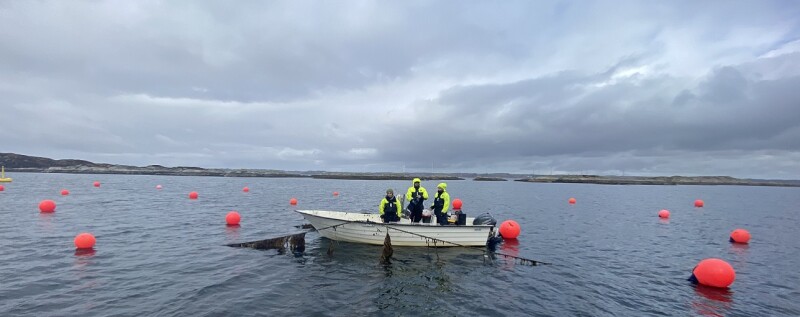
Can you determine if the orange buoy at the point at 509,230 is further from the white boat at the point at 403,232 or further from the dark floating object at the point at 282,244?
the dark floating object at the point at 282,244

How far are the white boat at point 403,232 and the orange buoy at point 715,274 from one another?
7523 mm

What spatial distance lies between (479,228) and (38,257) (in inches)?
671

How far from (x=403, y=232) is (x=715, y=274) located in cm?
1112

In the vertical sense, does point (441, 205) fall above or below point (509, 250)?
above

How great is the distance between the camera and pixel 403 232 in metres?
16.6

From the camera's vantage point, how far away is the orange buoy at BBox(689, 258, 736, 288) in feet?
41.5

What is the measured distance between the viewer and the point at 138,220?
24219mm

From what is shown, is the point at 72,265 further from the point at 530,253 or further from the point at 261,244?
the point at 530,253

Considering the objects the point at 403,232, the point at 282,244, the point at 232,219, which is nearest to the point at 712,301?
the point at 403,232

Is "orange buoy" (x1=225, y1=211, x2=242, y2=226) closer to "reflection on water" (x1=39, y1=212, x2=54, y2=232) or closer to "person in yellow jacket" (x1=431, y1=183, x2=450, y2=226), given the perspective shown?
"reflection on water" (x1=39, y1=212, x2=54, y2=232)

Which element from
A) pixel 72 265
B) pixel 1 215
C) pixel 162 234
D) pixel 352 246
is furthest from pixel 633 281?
pixel 1 215

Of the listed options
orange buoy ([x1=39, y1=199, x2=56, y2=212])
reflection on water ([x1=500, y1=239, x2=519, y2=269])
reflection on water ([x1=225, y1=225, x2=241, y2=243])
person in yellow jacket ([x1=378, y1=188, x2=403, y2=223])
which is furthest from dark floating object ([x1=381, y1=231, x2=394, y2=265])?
orange buoy ([x1=39, y1=199, x2=56, y2=212])

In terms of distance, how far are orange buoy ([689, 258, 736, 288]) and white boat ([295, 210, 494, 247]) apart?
7523 millimetres

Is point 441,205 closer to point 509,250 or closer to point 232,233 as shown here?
point 509,250
